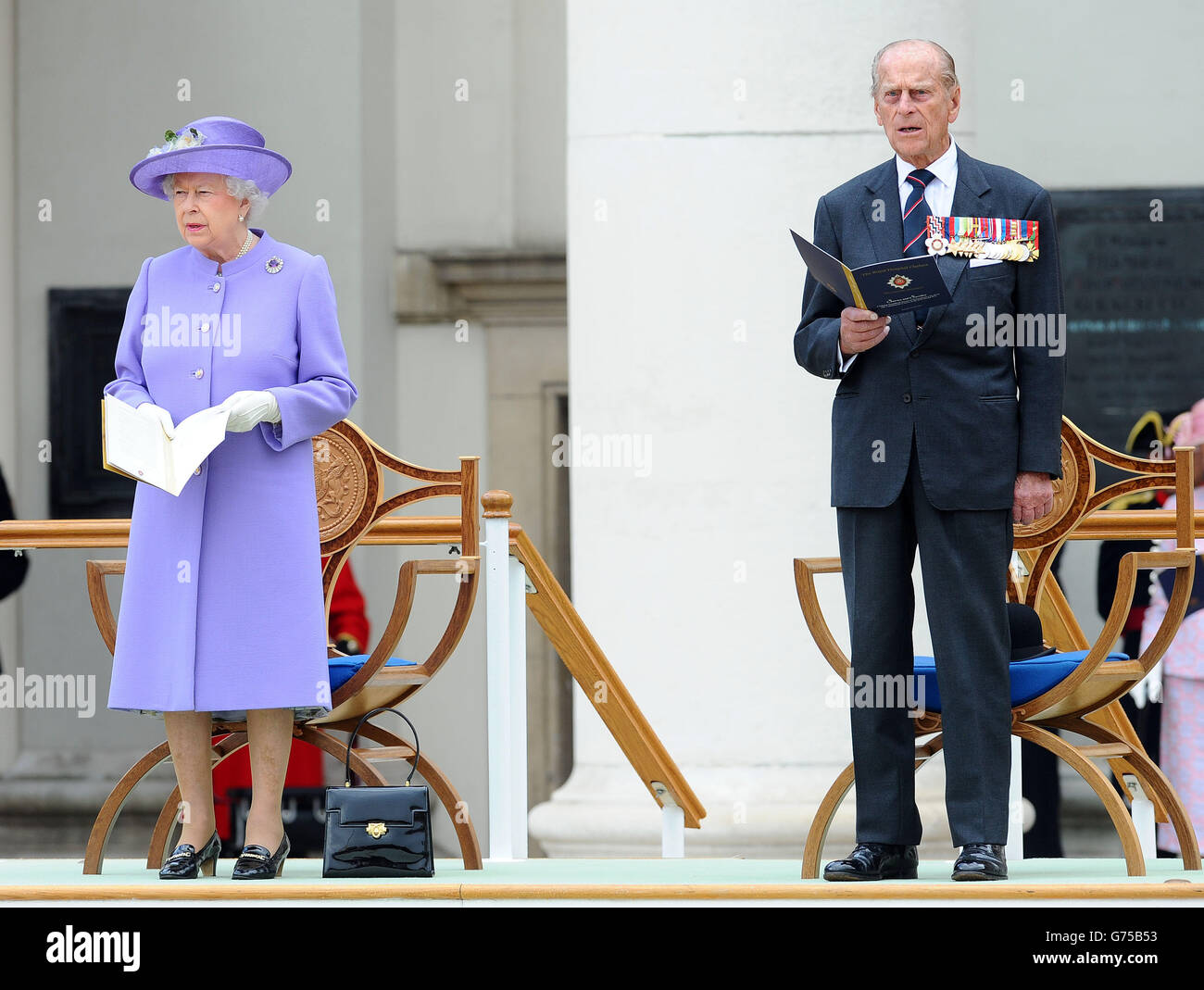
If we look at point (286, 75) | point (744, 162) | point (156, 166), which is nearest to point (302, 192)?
point (286, 75)

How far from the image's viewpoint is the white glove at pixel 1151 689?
24.6ft

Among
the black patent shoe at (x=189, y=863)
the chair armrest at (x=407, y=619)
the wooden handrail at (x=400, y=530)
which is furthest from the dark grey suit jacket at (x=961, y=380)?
the black patent shoe at (x=189, y=863)

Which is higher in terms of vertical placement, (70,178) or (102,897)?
(70,178)

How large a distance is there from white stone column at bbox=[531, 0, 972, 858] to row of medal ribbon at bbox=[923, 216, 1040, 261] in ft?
8.83

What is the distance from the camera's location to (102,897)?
4.36 metres

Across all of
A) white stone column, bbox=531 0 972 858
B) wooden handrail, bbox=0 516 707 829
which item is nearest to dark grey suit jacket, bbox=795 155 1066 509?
wooden handrail, bbox=0 516 707 829

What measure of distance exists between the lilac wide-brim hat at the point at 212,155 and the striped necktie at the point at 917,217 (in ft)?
4.69

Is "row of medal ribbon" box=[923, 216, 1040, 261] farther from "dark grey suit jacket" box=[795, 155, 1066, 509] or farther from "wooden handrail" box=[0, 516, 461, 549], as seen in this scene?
"wooden handrail" box=[0, 516, 461, 549]

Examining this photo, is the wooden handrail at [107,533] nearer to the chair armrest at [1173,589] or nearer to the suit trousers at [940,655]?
the suit trousers at [940,655]

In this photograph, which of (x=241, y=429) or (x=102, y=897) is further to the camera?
(x=241, y=429)

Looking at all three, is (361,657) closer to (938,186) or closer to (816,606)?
(816,606)

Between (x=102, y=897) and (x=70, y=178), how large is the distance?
7006 mm
